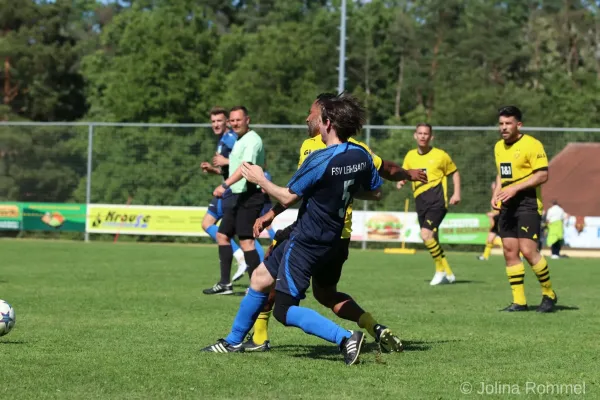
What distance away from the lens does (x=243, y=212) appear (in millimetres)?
12508

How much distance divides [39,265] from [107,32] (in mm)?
52629

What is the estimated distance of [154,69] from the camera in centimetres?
5344

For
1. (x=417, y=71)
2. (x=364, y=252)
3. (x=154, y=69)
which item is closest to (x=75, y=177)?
(x=364, y=252)

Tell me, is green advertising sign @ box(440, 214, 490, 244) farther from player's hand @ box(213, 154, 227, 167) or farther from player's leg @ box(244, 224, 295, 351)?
player's leg @ box(244, 224, 295, 351)

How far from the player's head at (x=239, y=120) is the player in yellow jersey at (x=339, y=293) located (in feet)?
13.1

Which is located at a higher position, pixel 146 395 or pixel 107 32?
pixel 107 32

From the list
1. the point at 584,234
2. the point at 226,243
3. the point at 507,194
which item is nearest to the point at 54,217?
the point at 584,234

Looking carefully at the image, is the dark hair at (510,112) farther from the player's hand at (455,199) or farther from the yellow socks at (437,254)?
the yellow socks at (437,254)

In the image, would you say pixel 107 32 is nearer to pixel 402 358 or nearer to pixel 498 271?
pixel 498 271

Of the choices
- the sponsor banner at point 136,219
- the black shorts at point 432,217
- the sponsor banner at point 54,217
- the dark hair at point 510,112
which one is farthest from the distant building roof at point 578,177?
the dark hair at point 510,112

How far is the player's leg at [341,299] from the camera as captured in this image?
291 inches

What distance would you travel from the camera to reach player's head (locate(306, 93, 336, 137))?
722cm

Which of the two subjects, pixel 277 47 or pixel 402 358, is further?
pixel 277 47

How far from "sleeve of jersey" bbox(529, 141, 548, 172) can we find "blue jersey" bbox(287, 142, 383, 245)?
4.26 m
